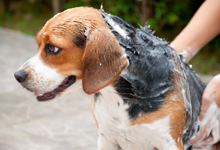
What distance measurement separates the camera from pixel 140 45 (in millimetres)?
2434

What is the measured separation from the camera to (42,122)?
5.06 meters

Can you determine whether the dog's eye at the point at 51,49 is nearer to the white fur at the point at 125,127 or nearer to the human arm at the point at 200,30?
the white fur at the point at 125,127

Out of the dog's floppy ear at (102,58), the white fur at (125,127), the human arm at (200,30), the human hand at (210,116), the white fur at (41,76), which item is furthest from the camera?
the human arm at (200,30)

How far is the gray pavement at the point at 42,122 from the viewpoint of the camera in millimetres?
4480

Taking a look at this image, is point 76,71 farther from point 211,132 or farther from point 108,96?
point 211,132

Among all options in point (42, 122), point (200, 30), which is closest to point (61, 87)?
point (200, 30)

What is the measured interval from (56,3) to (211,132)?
8441mm

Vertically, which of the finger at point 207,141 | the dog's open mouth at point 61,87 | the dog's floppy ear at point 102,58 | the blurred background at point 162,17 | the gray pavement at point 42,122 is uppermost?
the dog's floppy ear at point 102,58

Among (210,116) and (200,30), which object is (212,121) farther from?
(200,30)

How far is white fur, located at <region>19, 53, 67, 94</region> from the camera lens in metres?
2.38

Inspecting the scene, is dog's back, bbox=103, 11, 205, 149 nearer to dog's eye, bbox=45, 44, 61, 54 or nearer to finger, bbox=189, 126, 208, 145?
finger, bbox=189, 126, 208, 145

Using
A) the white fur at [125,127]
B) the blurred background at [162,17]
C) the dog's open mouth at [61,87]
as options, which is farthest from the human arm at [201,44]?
the blurred background at [162,17]

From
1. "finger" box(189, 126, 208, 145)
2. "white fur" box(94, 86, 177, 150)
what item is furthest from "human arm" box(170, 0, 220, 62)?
"white fur" box(94, 86, 177, 150)

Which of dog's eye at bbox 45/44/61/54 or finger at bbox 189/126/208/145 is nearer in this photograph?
dog's eye at bbox 45/44/61/54
